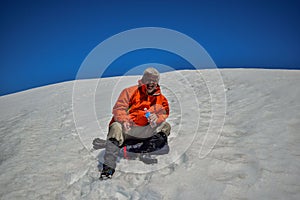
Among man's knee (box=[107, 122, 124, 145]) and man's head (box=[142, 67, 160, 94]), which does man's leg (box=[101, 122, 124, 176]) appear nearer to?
man's knee (box=[107, 122, 124, 145])

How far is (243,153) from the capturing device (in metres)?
3.29

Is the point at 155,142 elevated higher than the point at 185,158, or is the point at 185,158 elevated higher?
the point at 155,142

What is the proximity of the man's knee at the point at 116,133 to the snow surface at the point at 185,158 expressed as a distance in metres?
0.48

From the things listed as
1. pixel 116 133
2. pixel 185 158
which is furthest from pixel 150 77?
pixel 185 158

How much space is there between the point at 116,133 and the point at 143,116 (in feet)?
2.02

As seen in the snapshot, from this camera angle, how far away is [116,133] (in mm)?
3410

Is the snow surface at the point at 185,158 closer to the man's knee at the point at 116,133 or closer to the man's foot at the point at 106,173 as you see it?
the man's foot at the point at 106,173

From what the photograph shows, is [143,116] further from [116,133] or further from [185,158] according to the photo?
[185,158]

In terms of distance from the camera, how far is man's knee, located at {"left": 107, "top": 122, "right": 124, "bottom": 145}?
11.1 ft

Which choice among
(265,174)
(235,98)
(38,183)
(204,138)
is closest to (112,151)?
(38,183)

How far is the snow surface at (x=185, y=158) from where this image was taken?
8.87 feet

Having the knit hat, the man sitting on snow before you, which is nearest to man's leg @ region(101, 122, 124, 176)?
the man sitting on snow

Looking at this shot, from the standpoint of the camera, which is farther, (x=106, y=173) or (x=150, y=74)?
(x=150, y=74)

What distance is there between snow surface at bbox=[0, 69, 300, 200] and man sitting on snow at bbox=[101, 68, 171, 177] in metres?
0.37
